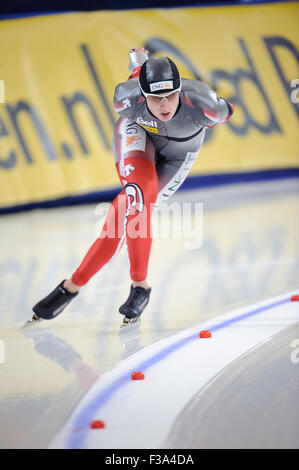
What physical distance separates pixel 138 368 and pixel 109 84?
622cm

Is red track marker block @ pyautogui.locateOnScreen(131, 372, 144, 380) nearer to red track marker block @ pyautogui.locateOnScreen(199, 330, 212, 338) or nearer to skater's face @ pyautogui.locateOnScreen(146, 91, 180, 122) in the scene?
red track marker block @ pyautogui.locateOnScreen(199, 330, 212, 338)

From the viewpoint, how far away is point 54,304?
12.0 ft

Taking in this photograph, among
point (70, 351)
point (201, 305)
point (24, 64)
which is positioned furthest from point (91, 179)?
point (70, 351)

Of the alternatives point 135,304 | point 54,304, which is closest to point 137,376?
point 135,304

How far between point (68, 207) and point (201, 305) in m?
5.03

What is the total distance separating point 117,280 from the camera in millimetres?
4734

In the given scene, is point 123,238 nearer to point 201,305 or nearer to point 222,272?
point 201,305

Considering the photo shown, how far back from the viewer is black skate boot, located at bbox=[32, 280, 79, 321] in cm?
366

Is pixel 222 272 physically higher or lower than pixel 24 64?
lower

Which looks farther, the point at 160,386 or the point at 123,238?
the point at 123,238

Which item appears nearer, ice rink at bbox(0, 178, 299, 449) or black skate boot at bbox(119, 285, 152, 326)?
ice rink at bbox(0, 178, 299, 449)

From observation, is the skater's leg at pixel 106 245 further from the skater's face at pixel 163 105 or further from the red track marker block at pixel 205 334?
the red track marker block at pixel 205 334

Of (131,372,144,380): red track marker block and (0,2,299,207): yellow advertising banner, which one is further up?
(0,2,299,207): yellow advertising banner

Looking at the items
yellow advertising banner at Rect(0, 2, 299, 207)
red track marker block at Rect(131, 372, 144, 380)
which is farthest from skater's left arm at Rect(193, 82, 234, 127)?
yellow advertising banner at Rect(0, 2, 299, 207)
